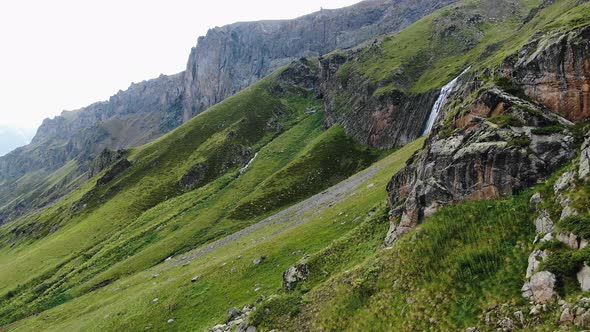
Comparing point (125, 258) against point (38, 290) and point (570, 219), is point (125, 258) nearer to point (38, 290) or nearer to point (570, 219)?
point (38, 290)

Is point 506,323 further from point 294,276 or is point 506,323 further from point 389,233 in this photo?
point 294,276

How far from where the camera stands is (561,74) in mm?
26547

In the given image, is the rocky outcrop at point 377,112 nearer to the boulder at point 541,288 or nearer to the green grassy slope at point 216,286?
the green grassy slope at point 216,286

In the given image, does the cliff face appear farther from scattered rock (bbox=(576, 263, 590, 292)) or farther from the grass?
scattered rock (bbox=(576, 263, 590, 292))

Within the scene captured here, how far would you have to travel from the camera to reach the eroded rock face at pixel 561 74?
2545cm

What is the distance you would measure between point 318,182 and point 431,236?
3281 inches

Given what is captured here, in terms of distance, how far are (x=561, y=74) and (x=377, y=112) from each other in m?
97.2

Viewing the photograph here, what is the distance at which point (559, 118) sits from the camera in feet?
83.8

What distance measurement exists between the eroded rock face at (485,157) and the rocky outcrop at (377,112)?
7963 cm

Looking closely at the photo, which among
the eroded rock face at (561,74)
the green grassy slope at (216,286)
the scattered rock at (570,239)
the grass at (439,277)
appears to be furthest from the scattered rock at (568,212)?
the green grassy slope at (216,286)

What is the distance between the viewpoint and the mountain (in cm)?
1964

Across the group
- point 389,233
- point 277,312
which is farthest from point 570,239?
point 277,312

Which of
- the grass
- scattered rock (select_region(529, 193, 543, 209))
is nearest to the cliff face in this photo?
scattered rock (select_region(529, 193, 543, 209))

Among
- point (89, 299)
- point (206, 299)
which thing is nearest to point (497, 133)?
point (206, 299)
